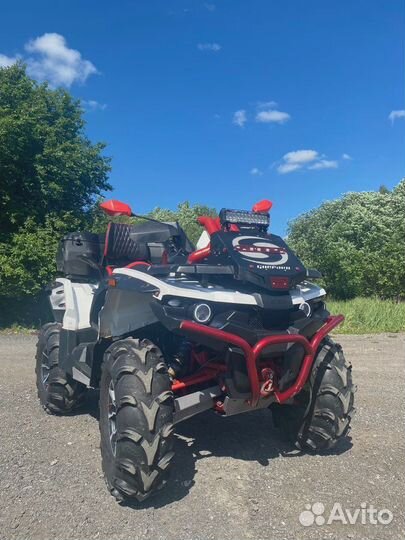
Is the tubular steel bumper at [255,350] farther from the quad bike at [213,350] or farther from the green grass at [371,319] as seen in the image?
the green grass at [371,319]

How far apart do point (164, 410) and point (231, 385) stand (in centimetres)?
48

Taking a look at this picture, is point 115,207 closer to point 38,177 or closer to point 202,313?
point 202,313

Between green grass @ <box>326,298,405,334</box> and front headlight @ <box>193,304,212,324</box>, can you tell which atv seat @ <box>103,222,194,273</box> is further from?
green grass @ <box>326,298,405,334</box>

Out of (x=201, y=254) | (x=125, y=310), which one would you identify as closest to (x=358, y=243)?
(x=201, y=254)

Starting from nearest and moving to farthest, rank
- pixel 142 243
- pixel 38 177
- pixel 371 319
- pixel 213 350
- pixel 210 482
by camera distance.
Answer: pixel 210 482, pixel 213 350, pixel 142 243, pixel 371 319, pixel 38 177

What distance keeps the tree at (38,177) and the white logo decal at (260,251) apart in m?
10.00

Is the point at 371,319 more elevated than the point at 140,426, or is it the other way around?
the point at 371,319

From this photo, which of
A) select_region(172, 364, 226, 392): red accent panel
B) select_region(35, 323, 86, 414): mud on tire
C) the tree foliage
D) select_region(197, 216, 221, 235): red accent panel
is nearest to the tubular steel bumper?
select_region(172, 364, 226, 392): red accent panel

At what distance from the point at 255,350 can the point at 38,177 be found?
12.6 metres

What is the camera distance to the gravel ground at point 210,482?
9.23ft

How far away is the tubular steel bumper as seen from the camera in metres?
3.06

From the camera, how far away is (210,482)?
3379 millimetres

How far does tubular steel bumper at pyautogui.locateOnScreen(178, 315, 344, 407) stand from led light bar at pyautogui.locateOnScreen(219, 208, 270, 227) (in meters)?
0.90

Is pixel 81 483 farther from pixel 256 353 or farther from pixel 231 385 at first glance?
pixel 256 353
